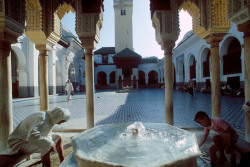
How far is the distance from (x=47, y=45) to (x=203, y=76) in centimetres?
1362

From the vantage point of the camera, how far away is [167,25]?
3.25 m

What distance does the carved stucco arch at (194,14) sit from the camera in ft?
11.0

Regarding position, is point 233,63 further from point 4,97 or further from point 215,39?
point 4,97

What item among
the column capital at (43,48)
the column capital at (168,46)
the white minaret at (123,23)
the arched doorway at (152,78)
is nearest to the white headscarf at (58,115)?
the column capital at (43,48)

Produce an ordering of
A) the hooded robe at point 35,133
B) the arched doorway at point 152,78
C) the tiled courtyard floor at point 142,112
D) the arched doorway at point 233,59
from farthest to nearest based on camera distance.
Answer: the arched doorway at point 152,78
the arched doorway at point 233,59
the tiled courtyard floor at point 142,112
the hooded robe at point 35,133

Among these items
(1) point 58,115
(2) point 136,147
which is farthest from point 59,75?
(2) point 136,147

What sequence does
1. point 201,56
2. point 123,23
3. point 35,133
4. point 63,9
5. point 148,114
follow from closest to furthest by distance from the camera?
point 35,133, point 63,9, point 148,114, point 201,56, point 123,23

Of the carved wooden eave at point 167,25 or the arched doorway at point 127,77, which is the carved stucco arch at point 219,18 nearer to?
the carved wooden eave at point 167,25

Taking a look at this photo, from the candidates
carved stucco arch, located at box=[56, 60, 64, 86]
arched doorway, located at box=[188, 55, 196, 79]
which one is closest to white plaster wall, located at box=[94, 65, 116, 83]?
→ carved stucco arch, located at box=[56, 60, 64, 86]

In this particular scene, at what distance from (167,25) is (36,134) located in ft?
9.88

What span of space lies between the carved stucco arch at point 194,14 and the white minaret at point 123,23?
2814cm

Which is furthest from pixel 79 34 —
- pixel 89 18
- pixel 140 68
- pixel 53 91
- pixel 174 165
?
pixel 140 68

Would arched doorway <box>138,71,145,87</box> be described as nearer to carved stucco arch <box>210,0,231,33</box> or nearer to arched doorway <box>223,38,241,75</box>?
arched doorway <box>223,38,241,75</box>

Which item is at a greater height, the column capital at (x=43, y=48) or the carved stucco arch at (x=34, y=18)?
the carved stucco arch at (x=34, y=18)
